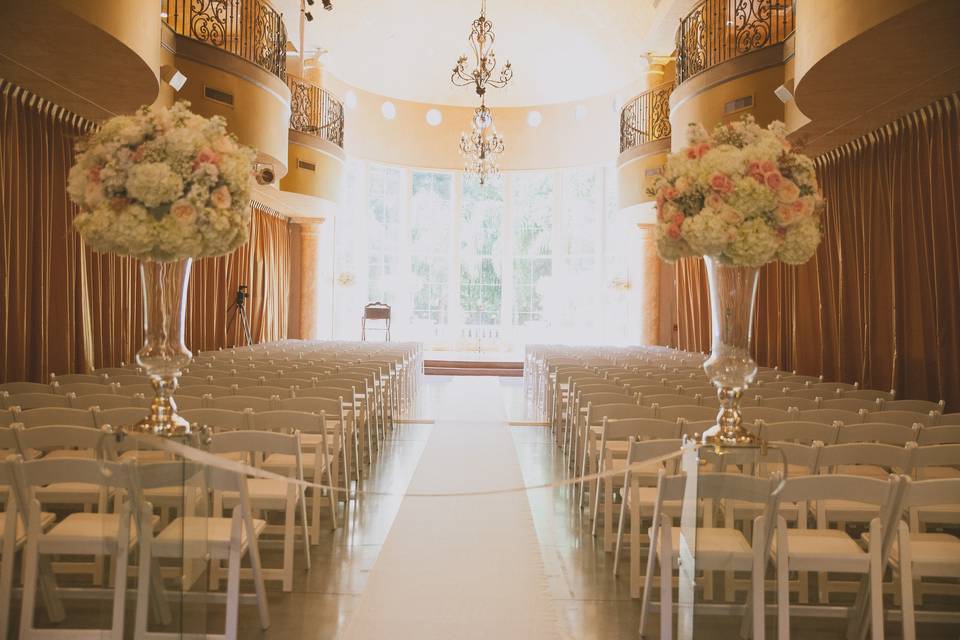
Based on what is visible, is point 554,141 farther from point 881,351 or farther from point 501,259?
point 881,351

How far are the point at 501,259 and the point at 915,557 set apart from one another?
67.6 feet

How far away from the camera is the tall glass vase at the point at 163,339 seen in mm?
3094

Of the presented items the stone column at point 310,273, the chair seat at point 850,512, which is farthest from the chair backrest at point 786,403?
the stone column at point 310,273

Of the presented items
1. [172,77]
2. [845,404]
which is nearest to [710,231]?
[845,404]

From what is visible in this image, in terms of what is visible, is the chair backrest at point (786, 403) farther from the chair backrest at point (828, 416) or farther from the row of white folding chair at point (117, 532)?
the row of white folding chair at point (117, 532)

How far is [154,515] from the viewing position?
267cm

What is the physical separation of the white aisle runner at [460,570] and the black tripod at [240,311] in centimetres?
848

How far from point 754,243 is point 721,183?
263 millimetres

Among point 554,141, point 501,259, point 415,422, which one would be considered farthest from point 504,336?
point 415,422

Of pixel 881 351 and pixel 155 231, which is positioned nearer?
pixel 155 231

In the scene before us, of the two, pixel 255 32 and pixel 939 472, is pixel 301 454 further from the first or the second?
pixel 255 32

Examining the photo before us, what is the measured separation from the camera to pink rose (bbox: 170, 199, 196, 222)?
2936 millimetres

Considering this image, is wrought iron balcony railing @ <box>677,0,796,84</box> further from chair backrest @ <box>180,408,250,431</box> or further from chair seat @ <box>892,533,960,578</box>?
chair seat @ <box>892,533,960,578</box>

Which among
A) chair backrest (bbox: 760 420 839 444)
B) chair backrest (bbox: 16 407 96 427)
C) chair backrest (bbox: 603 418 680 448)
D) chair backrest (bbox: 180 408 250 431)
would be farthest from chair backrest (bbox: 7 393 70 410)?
chair backrest (bbox: 760 420 839 444)
